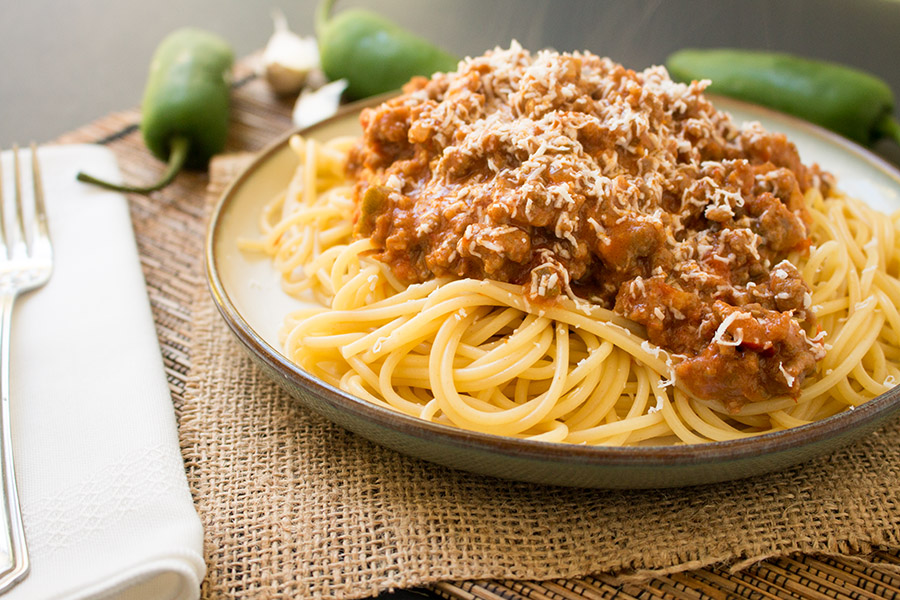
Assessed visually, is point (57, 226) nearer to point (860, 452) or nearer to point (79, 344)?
point (79, 344)

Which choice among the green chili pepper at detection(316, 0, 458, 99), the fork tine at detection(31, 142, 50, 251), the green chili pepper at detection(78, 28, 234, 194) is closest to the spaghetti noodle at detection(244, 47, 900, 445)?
the fork tine at detection(31, 142, 50, 251)

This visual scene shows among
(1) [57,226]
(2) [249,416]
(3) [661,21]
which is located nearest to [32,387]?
(2) [249,416]

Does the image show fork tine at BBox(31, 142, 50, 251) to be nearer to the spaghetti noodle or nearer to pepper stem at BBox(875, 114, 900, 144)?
the spaghetti noodle

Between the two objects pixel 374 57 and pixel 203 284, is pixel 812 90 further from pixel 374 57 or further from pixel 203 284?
pixel 203 284

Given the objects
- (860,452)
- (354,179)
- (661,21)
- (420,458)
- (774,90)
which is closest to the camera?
(420,458)

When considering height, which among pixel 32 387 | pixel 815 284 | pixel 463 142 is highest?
pixel 463 142

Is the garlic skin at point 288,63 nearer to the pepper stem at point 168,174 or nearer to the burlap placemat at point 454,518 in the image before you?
the pepper stem at point 168,174
